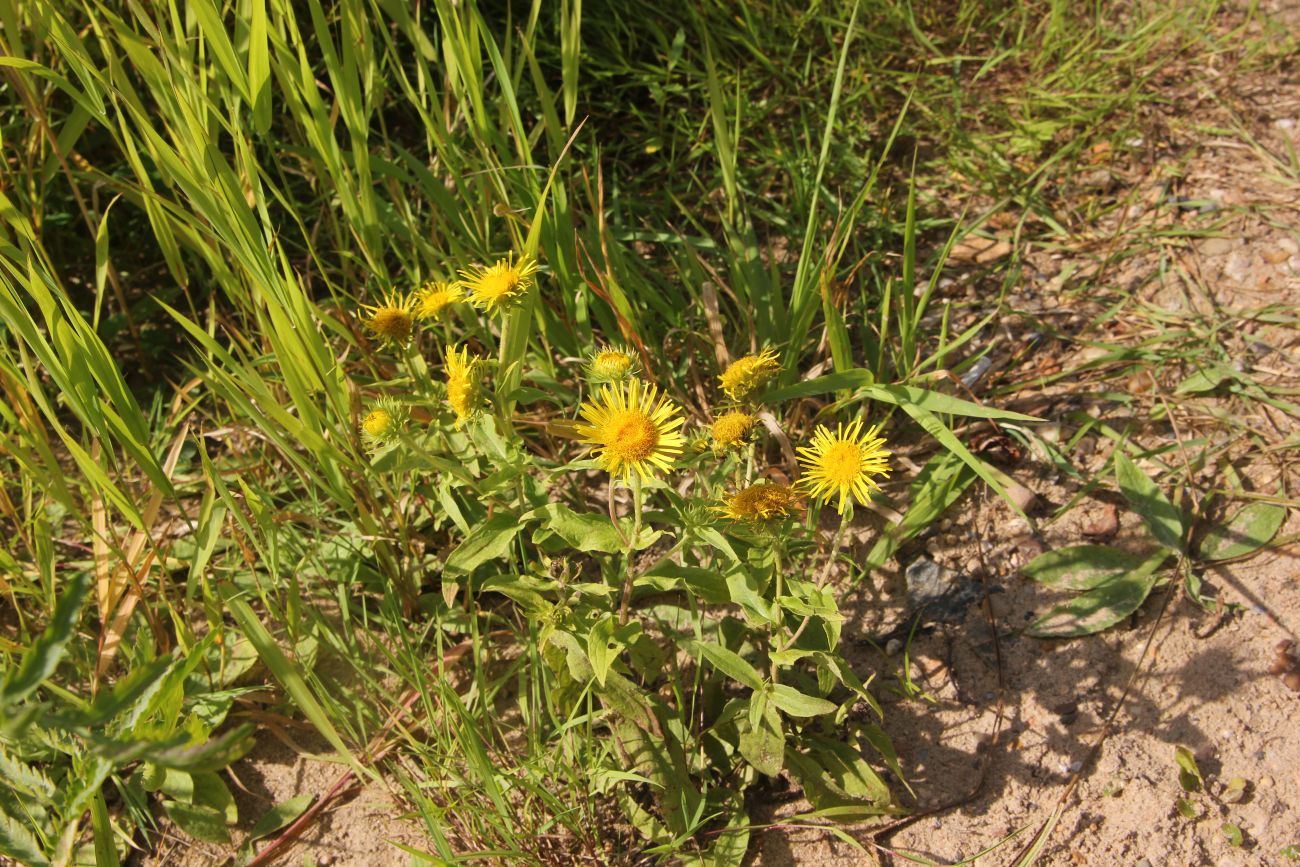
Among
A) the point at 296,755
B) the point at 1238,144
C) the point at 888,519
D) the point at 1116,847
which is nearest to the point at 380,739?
the point at 296,755

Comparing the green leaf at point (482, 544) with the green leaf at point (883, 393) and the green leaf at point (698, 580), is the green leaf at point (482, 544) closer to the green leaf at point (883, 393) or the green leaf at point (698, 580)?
the green leaf at point (698, 580)

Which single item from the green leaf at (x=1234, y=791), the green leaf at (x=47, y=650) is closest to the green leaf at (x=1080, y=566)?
the green leaf at (x=1234, y=791)

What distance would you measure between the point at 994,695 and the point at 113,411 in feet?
5.27

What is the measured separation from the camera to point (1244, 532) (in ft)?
6.67

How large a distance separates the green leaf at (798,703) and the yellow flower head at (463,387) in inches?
25.6

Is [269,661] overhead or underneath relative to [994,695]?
overhead

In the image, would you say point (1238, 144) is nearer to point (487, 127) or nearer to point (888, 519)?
point (888, 519)

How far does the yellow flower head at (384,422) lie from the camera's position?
1662mm

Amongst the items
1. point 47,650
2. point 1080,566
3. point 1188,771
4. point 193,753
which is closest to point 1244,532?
point 1080,566

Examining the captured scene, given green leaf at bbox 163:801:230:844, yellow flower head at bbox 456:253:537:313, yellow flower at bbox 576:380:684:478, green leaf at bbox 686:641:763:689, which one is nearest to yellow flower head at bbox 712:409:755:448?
yellow flower at bbox 576:380:684:478

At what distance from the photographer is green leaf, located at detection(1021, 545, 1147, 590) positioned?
2.02 meters

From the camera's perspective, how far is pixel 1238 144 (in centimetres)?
274

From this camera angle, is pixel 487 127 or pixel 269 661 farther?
pixel 487 127

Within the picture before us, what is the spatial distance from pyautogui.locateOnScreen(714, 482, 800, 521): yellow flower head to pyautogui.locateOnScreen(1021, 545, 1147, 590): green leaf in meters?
0.74
